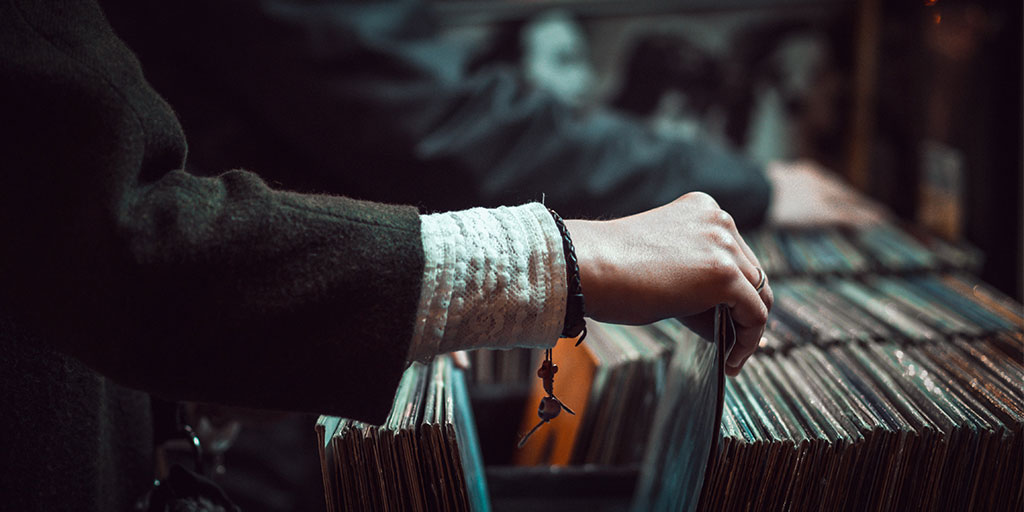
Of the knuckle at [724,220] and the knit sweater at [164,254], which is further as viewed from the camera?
the knuckle at [724,220]

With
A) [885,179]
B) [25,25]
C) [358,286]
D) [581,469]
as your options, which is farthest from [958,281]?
[25,25]

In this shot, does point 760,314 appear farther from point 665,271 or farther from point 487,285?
point 487,285

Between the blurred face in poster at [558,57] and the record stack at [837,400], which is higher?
the blurred face in poster at [558,57]

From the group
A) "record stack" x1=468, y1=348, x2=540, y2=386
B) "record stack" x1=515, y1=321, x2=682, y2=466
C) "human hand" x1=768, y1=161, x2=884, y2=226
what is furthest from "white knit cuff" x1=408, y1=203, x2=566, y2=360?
"human hand" x1=768, y1=161, x2=884, y2=226

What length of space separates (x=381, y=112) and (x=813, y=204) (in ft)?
2.89

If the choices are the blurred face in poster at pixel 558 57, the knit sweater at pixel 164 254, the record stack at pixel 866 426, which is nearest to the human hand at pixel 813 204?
the record stack at pixel 866 426

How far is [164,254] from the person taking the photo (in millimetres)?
521

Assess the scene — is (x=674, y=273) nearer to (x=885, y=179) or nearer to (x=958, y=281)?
(x=958, y=281)

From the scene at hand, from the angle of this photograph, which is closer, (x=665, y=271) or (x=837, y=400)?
(x=665, y=271)

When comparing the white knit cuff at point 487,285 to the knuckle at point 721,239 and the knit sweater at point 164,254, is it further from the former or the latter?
the knuckle at point 721,239

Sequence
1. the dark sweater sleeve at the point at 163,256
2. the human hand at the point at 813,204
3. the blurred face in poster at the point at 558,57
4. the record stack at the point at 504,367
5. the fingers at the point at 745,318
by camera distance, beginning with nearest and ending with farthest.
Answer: the dark sweater sleeve at the point at 163,256 < the fingers at the point at 745,318 < the record stack at the point at 504,367 < the human hand at the point at 813,204 < the blurred face in poster at the point at 558,57

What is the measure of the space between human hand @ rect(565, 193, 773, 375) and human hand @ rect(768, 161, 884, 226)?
0.86 m

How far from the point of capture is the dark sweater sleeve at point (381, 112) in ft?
3.92

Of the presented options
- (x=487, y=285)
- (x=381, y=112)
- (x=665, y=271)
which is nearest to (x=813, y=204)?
(x=381, y=112)
